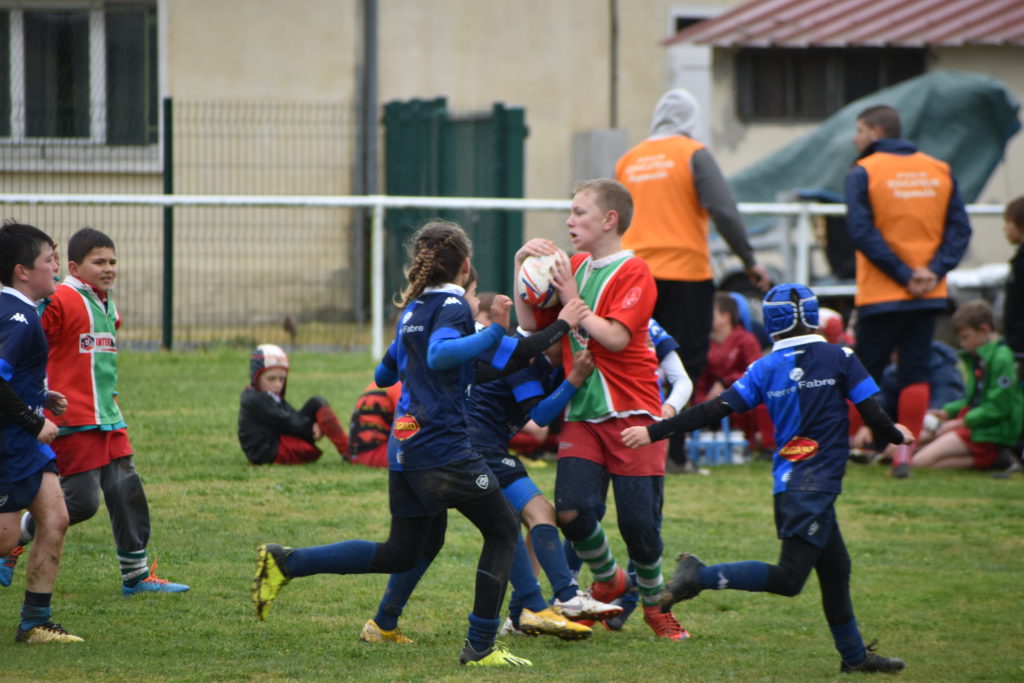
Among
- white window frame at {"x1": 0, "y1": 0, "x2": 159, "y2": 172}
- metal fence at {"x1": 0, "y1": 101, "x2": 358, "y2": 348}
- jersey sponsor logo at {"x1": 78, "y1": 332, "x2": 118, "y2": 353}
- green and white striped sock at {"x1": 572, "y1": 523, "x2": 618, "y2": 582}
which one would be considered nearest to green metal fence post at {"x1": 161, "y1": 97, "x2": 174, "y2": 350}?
metal fence at {"x1": 0, "y1": 101, "x2": 358, "y2": 348}

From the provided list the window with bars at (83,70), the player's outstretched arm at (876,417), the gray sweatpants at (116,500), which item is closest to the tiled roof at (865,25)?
the window with bars at (83,70)

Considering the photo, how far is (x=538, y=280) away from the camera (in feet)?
18.1

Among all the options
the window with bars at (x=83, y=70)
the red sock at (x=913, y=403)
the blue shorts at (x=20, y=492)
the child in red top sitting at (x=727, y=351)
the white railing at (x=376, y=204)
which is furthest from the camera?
the window with bars at (x=83, y=70)

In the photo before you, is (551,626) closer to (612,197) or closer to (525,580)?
(525,580)

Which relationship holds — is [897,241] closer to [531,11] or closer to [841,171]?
[841,171]

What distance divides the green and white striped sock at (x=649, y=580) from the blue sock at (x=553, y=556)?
0.32 meters

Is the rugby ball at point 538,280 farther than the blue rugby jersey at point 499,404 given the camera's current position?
No

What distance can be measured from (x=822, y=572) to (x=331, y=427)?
4.76m

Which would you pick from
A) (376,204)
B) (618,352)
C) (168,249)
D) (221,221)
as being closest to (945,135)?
(376,204)

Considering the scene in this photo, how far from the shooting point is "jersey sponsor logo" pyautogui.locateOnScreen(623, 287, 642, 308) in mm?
5512

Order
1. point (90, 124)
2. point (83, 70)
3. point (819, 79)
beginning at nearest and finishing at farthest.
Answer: point (90, 124)
point (83, 70)
point (819, 79)

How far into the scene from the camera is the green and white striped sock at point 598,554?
552 cm

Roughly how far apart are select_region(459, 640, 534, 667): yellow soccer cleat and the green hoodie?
5.81 m

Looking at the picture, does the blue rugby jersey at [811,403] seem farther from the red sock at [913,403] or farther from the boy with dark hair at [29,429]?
the red sock at [913,403]
